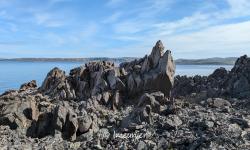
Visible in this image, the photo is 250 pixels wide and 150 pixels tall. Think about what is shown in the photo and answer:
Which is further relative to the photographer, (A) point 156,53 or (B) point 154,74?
(A) point 156,53

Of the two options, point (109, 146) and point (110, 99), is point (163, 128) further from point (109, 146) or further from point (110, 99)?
point (110, 99)

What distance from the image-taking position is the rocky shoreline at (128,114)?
30.0 metres

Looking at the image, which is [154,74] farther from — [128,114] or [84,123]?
[84,123]

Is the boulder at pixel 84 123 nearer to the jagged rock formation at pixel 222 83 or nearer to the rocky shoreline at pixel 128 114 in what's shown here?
the rocky shoreline at pixel 128 114

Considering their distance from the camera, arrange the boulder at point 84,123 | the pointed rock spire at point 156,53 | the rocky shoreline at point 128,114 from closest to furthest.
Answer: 1. the rocky shoreline at point 128,114
2. the boulder at point 84,123
3. the pointed rock spire at point 156,53

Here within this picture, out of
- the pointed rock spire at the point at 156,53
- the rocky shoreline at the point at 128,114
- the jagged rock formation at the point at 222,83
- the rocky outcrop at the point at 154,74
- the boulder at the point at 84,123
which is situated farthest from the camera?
the jagged rock formation at the point at 222,83

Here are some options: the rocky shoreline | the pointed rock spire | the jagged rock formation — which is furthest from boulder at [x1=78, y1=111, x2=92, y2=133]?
the jagged rock formation

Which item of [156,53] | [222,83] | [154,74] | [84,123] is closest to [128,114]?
[84,123]

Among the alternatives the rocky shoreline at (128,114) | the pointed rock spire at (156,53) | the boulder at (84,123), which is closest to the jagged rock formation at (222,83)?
the rocky shoreline at (128,114)

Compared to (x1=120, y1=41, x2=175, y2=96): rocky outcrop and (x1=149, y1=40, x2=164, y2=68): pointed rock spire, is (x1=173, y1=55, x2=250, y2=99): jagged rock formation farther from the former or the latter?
(x1=149, y1=40, x2=164, y2=68): pointed rock spire

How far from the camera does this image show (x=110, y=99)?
44.2m

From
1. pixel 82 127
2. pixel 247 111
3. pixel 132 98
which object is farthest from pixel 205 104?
pixel 82 127

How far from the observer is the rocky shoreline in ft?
98.3

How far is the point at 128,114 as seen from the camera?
37750mm
